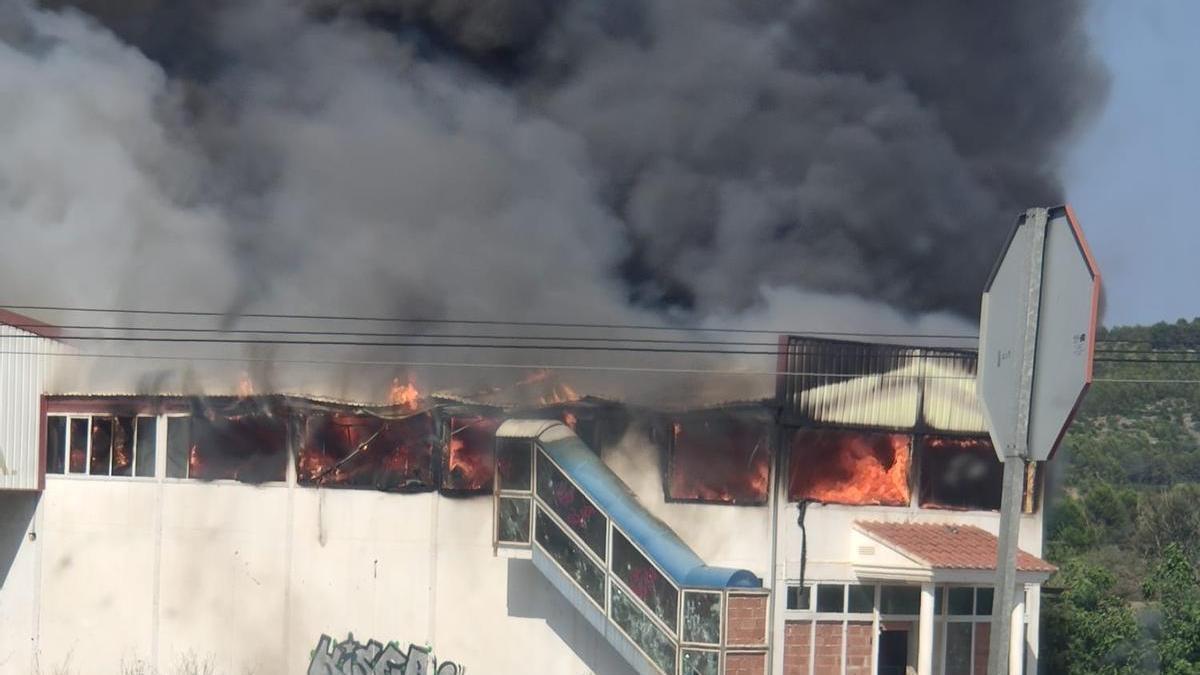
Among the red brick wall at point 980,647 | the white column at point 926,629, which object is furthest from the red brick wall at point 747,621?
the red brick wall at point 980,647

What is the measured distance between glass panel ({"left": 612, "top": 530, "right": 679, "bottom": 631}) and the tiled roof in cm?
248

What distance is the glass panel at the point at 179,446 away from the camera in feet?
59.3

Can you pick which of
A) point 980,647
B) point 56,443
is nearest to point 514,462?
point 980,647

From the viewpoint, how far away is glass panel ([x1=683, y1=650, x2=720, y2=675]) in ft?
48.4

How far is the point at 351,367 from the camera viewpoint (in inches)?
750

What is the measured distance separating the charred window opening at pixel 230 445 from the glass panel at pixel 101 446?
0.96 metres

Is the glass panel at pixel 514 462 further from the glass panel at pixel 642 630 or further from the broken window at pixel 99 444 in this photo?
the broken window at pixel 99 444

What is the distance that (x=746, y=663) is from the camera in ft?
48.8

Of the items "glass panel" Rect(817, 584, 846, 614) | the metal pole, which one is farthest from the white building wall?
the metal pole

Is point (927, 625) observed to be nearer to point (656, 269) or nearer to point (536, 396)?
point (536, 396)

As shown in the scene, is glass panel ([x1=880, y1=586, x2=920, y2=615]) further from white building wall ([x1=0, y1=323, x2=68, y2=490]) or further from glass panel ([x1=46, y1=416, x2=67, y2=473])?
white building wall ([x1=0, y1=323, x2=68, y2=490])

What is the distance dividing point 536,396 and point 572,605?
8.61 feet

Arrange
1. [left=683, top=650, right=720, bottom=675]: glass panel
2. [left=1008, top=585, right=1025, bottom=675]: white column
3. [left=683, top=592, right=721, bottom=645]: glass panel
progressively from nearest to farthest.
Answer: [left=683, top=592, right=721, bottom=645]: glass panel, [left=683, top=650, right=720, bottom=675]: glass panel, [left=1008, top=585, right=1025, bottom=675]: white column

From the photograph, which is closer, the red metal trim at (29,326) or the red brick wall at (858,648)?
the red brick wall at (858,648)
